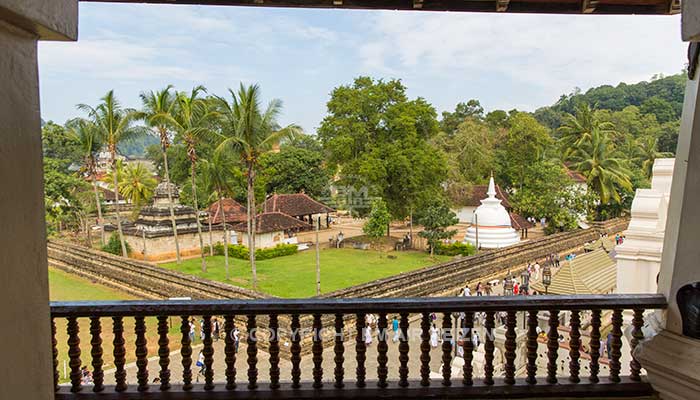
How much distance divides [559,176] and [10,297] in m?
20.0

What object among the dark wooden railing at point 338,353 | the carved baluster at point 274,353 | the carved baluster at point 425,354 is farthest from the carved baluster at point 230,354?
the carved baluster at point 425,354

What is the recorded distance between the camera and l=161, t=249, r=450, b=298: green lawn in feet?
39.8

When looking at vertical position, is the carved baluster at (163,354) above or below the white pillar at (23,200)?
below

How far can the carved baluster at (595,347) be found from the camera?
193 centimetres

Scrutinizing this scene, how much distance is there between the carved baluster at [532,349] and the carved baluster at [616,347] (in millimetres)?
329

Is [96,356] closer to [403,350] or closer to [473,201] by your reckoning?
[403,350]

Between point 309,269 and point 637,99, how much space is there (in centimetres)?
3422

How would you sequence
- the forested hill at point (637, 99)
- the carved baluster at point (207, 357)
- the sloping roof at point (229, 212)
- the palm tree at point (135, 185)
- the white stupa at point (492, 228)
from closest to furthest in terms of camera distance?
the carved baluster at point (207, 357)
the white stupa at point (492, 228)
the sloping roof at point (229, 212)
the palm tree at point (135, 185)
the forested hill at point (637, 99)

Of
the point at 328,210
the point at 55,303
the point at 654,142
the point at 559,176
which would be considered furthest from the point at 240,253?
the point at 654,142

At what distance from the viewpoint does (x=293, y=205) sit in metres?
19.9

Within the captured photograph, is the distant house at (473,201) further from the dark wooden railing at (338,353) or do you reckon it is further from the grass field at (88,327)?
the dark wooden railing at (338,353)

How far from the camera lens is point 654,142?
60.7 feet

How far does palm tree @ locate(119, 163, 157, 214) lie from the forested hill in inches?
1012

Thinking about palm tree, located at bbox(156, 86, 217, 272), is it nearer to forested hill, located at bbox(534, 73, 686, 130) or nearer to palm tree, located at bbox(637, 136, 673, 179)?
palm tree, located at bbox(637, 136, 673, 179)
